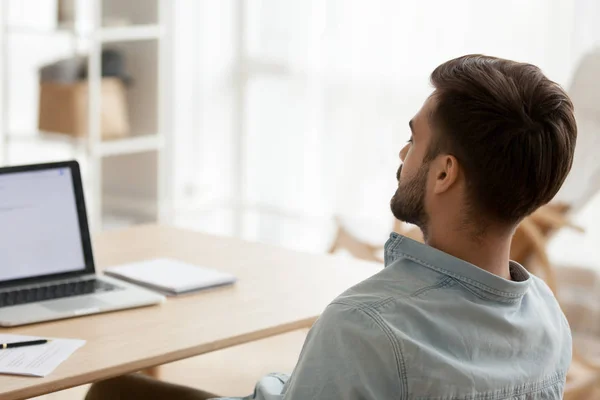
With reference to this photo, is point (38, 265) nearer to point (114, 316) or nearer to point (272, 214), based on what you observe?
point (114, 316)

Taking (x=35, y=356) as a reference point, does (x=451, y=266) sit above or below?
above

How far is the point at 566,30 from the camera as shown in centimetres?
392

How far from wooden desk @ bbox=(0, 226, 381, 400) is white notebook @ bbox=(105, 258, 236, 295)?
0.03 m

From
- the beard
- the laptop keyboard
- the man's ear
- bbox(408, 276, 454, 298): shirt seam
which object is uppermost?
the man's ear

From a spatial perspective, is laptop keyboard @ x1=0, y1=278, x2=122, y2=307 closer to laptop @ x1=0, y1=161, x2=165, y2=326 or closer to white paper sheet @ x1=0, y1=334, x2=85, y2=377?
laptop @ x1=0, y1=161, x2=165, y2=326

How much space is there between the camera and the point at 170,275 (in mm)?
2395

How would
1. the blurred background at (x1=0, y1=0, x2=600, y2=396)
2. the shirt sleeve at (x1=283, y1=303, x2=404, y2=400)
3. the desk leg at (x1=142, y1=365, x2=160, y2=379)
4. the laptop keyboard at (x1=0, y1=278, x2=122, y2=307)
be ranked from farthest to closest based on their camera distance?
the blurred background at (x1=0, y1=0, x2=600, y2=396)
the desk leg at (x1=142, y1=365, x2=160, y2=379)
the laptop keyboard at (x1=0, y1=278, x2=122, y2=307)
the shirt sleeve at (x1=283, y1=303, x2=404, y2=400)

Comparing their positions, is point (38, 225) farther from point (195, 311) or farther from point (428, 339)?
point (428, 339)

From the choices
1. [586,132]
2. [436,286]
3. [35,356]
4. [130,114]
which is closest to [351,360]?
[436,286]

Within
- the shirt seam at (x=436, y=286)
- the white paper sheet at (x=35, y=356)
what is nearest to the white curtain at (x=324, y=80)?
the white paper sheet at (x=35, y=356)

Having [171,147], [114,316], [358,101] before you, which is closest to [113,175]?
[171,147]

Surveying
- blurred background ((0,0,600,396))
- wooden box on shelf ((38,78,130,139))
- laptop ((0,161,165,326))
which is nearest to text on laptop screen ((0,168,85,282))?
laptop ((0,161,165,326))

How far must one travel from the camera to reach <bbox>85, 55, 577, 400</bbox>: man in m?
1.37

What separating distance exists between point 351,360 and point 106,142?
353cm
